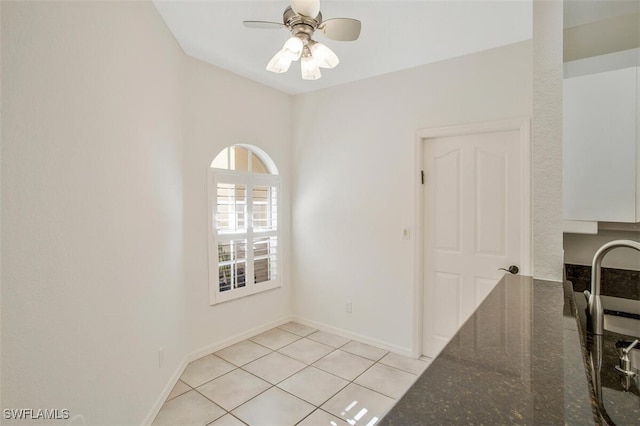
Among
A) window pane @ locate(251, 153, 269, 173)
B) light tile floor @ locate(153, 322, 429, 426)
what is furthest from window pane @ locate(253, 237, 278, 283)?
window pane @ locate(251, 153, 269, 173)

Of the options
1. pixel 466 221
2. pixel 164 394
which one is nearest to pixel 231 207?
A: pixel 164 394

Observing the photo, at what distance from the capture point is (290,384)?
2555mm

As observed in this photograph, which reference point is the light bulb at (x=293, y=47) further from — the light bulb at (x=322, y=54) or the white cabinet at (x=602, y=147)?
the white cabinet at (x=602, y=147)

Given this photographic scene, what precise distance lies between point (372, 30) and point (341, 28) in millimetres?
609

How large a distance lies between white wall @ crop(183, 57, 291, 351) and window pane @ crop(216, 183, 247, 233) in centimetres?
17

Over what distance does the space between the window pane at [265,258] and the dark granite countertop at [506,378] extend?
2659 mm

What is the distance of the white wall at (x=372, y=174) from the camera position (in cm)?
268

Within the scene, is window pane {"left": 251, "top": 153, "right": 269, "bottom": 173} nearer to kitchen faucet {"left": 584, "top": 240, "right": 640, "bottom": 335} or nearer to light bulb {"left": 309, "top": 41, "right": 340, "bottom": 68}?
light bulb {"left": 309, "top": 41, "right": 340, "bottom": 68}

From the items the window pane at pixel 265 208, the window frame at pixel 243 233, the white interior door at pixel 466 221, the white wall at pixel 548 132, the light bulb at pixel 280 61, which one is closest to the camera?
the white wall at pixel 548 132

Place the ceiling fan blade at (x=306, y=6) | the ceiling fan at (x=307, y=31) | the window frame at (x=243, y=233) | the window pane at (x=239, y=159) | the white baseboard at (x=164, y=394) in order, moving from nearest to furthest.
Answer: the ceiling fan blade at (x=306, y=6) < the ceiling fan at (x=307, y=31) < the white baseboard at (x=164, y=394) < the window frame at (x=243, y=233) < the window pane at (x=239, y=159)

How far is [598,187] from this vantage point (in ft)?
5.77

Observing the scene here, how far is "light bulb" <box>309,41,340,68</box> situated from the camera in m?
1.96

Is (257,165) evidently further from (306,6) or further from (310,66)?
(306,6)

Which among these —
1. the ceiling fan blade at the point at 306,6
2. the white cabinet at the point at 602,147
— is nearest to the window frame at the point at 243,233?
the ceiling fan blade at the point at 306,6
